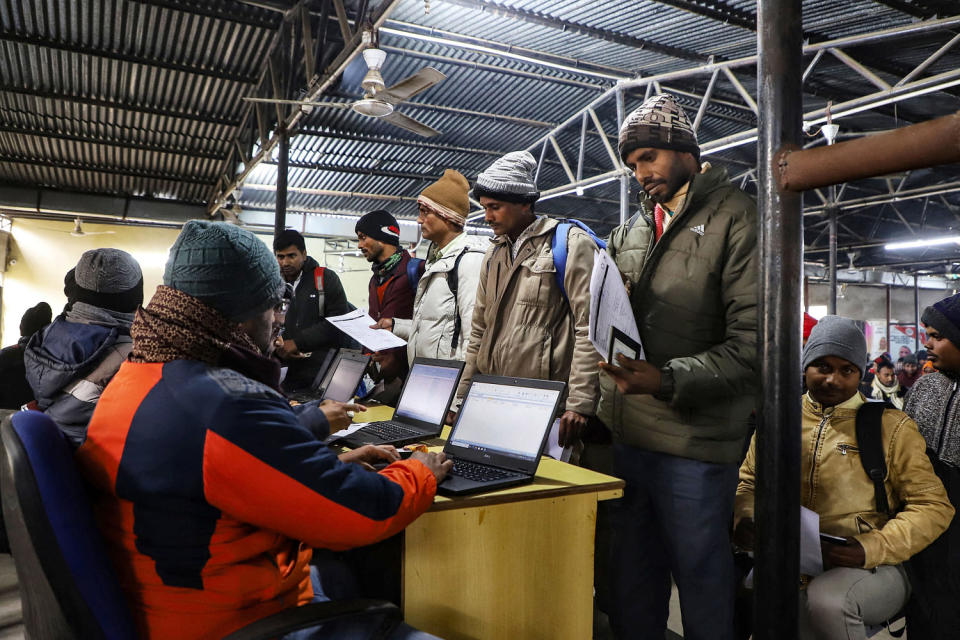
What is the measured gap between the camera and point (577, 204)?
11438mm

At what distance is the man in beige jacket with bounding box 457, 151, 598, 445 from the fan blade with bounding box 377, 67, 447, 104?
2.61 meters

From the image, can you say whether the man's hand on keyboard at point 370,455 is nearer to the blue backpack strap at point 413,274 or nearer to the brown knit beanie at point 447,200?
the brown knit beanie at point 447,200

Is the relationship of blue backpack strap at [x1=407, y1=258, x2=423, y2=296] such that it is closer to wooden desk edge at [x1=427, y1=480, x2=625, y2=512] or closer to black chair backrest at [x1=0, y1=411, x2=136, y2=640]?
wooden desk edge at [x1=427, y1=480, x2=625, y2=512]

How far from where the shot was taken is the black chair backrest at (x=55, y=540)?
0.94 metres

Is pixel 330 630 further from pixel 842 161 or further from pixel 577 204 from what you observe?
pixel 577 204

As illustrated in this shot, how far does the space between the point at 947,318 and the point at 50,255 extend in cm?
1312

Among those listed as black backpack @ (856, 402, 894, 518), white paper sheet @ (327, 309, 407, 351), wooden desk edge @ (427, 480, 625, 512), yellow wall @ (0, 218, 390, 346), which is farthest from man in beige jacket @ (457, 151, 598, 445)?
yellow wall @ (0, 218, 390, 346)

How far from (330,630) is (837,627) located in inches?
51.1

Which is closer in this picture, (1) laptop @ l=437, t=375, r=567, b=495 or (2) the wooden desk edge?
(2) the wooden desk edge

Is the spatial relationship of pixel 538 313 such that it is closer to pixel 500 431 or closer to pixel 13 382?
pixel 500 431

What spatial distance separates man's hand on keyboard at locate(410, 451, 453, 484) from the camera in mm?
1482

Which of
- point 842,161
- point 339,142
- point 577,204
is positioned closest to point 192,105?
point 339,142

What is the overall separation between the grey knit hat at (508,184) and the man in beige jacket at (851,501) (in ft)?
3.20

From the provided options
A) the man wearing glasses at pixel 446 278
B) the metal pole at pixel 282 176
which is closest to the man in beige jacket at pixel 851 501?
the man wearing glasses at pixel 446 278
